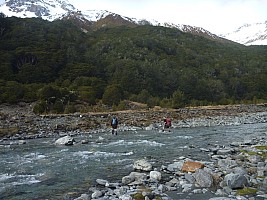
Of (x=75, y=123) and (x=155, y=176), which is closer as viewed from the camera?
(x=155, y=176)

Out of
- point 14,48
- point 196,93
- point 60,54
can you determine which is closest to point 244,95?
point 196,93

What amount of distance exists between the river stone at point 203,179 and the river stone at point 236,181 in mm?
508

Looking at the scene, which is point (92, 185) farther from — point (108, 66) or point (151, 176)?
point (108, 66)

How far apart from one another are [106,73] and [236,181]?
73.4 meters

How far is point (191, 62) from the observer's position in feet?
362

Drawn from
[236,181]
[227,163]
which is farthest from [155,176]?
[227,163]

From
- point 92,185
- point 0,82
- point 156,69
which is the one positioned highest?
point 156,69

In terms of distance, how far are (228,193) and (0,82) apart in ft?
182

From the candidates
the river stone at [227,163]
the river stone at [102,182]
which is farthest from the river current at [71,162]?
the river stone at [227,163]

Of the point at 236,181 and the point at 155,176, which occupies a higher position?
the point at 236,181

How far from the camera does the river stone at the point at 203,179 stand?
33.4 ft

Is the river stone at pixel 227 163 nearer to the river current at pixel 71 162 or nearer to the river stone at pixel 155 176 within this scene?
the river current at pixel 71 162

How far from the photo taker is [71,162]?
1533 cm

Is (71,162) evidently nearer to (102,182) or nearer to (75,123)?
(102,182)
